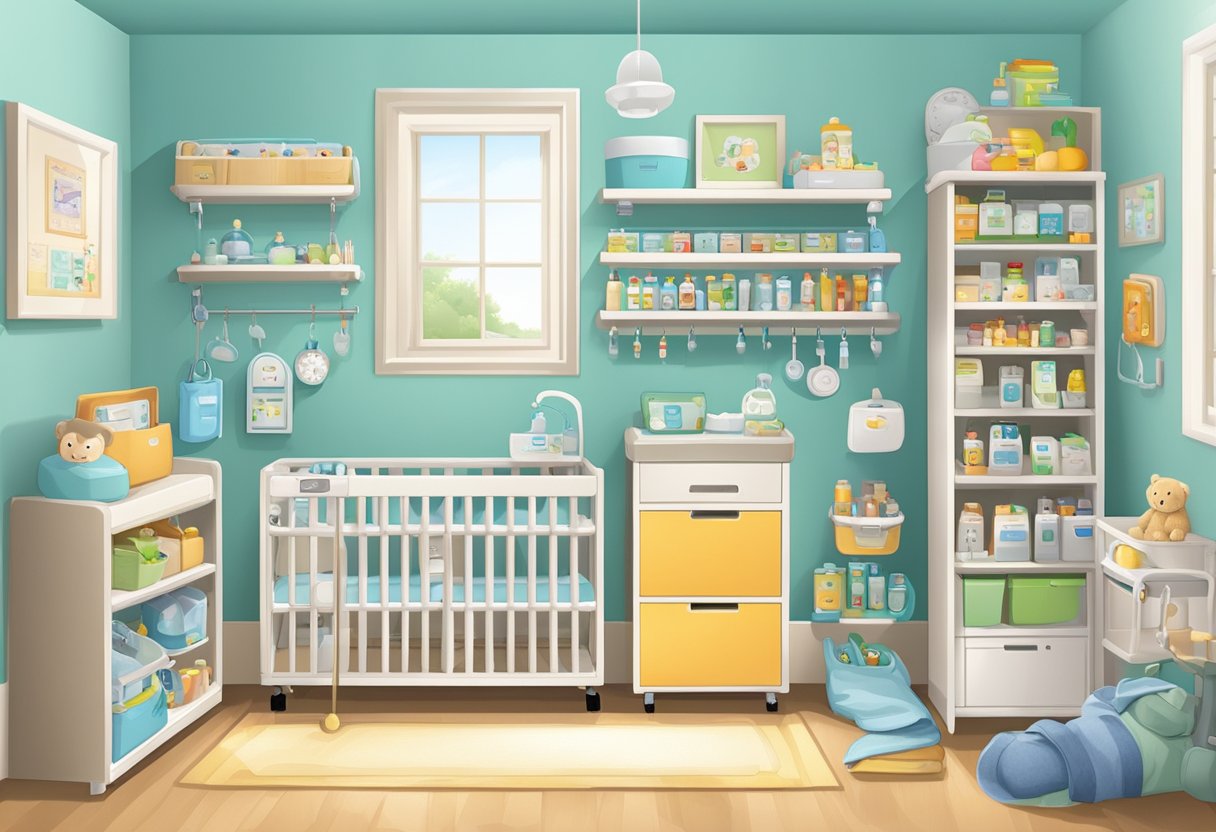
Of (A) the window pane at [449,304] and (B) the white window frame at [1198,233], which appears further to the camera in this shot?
(A) the window pane at [449,304]

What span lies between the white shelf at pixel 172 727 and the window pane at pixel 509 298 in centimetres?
160

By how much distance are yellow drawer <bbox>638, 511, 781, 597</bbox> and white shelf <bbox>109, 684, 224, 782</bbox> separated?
1451mm

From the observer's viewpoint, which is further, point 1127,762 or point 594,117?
point 594,117

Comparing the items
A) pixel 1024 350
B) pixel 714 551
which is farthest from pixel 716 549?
pixel 1024 350

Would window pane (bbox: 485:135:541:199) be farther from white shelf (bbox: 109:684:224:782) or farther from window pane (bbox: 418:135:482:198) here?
white shelf (bbox: 109:684:224:782)

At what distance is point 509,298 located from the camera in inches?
167

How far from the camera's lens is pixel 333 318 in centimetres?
412

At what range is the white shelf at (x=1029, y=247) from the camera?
11.9 feet

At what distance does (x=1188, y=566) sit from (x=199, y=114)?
3582mm

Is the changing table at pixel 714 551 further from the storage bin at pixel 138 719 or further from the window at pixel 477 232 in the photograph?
the storage bin at pixel 138 719

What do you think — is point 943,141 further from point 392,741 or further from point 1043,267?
point 392,741

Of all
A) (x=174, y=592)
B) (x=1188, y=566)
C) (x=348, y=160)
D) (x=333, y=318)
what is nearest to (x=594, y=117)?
(x=348, y=160)

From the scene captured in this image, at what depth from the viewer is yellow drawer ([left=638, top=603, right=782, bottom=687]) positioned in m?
3.76

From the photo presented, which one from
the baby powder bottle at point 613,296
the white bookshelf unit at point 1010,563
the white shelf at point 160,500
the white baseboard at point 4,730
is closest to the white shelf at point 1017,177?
the white bookshelf unit at point 1010,563
